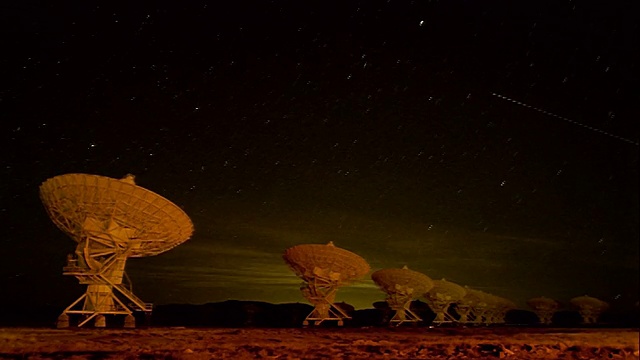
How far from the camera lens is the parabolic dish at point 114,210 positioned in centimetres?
2402

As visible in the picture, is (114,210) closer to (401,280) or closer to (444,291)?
(401,280)

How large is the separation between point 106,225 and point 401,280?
27.5 m

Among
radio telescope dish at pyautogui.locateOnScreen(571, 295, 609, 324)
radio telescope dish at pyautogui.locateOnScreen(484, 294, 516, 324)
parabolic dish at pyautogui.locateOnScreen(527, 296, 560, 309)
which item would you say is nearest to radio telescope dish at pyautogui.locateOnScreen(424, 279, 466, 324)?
radio telescope dish at pyautogui.locateOnScreen(484, 294, 516, 324)

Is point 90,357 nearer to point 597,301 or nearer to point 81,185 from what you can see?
point 81,185

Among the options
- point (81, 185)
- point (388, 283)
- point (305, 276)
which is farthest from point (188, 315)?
point (81, 185)

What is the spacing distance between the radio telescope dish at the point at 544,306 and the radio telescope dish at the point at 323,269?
56605 mm

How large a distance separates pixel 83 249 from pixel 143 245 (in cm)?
256

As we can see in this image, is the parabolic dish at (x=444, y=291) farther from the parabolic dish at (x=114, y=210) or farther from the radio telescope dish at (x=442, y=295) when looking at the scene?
the parabolic dish at (x=114, y=210)

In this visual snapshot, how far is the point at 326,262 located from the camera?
3734 cm

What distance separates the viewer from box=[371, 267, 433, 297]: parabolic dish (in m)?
46.8

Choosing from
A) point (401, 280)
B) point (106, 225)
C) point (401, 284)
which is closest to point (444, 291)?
point (401, 284)

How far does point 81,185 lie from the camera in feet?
78.5

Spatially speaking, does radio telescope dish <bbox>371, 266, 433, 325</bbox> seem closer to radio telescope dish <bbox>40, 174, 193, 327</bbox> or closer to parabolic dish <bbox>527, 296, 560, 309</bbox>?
radio telescope dish <bbox>40, 174, 193, 327</bbox>

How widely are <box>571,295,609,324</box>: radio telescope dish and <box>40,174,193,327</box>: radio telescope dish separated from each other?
254ft
